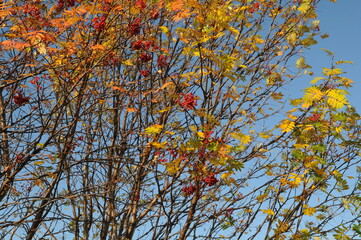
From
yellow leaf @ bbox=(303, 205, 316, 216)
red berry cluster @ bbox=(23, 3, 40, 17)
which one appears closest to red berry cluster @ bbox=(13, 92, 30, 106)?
red berry cluster @ bbox=(23, 3, 40, 17)

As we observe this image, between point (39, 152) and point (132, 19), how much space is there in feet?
7.92

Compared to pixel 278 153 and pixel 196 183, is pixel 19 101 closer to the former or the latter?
pixel 196 183

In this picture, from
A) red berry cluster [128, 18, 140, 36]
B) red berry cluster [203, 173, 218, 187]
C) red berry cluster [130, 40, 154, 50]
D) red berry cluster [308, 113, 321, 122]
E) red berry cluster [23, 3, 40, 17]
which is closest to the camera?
red berry cluster [203, 173, 218, 187]

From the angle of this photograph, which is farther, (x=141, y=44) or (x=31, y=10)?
(x=141, y=44)

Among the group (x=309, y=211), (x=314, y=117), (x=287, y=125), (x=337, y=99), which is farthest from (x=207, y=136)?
(x=309, y=211)

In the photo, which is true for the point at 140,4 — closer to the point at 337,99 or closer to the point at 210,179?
the point at 210,179

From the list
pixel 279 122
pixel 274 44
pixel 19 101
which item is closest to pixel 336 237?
pixel 279 122

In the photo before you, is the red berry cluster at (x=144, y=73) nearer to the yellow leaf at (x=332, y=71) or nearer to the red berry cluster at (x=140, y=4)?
the red berry cluster at (x=140, y=4)

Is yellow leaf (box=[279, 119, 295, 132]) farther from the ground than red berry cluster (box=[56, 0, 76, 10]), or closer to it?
closer to it

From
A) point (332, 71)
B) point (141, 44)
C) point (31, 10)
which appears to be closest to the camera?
point (31, 10)

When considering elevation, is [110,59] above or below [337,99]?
above

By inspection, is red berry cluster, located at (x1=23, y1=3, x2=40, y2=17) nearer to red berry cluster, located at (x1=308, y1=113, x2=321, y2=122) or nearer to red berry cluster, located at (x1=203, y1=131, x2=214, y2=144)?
red berry cluster, located at (x1=203, y1=131, x2=214, y2=144)

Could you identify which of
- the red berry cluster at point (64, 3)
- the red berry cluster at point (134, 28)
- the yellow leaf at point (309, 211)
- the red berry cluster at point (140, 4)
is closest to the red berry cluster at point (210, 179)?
the red berry cluster at point (134, 28)

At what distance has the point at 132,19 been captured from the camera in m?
5.82
